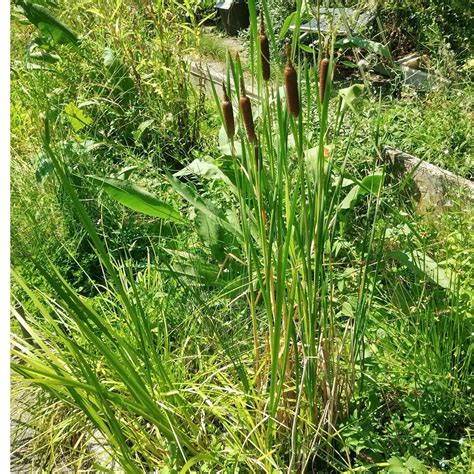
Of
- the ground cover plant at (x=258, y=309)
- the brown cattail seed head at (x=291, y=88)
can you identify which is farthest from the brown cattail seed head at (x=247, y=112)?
the brown cattail seed head at (x=291, y=88)

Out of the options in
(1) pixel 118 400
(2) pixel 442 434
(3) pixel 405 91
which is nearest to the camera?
(1) pixel 118 400

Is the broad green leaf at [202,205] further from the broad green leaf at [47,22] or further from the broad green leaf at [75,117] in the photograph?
the broad green leaf at [47,22]

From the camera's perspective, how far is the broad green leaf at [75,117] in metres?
3.80

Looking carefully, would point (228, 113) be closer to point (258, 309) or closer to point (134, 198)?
point (258, 309)

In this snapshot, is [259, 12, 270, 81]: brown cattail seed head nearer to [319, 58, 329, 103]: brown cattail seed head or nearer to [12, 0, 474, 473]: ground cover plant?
[12, 0, 474, 473]: ground cover plant

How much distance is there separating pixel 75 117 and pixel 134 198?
1225 millimetres

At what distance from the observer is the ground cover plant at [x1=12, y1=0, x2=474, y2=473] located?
167 centimetres

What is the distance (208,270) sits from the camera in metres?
2.63

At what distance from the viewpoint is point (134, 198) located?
9.30 feet

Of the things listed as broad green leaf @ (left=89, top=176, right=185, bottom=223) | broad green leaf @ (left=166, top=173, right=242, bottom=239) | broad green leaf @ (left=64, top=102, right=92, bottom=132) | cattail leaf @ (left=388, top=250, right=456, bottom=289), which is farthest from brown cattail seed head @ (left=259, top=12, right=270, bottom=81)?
broad green leaf @ (left=64, top=102, right=92, bottom=132)

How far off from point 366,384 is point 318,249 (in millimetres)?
570

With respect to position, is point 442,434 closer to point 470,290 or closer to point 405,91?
point 470,290

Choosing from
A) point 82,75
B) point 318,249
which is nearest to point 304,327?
point 318,249

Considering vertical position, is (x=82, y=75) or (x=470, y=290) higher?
(x=82, y=75)
